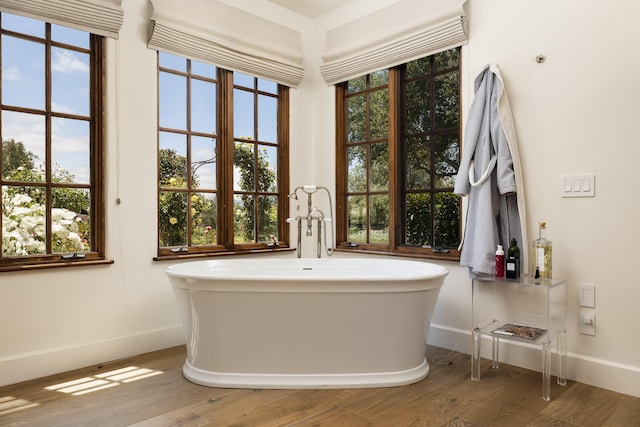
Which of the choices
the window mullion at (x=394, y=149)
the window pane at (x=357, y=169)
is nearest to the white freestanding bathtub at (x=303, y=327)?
the window mullion at (x=394, y=149)

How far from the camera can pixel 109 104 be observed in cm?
295

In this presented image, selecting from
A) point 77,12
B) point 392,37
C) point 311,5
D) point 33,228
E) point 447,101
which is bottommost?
point 33,228

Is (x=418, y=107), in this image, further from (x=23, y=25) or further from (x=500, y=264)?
(x=23, y=25)

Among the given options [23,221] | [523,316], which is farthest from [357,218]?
[23,221]

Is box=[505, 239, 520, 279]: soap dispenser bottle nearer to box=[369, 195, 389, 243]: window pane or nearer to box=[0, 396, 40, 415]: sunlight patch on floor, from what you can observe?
box=[369, 195, 389, 243]: window pane

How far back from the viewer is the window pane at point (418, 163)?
339 centimetres

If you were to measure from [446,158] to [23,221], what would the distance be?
2.71 m

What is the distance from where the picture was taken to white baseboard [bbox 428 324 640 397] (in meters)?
2.41

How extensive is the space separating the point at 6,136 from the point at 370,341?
235cm

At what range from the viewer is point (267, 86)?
3953 mm

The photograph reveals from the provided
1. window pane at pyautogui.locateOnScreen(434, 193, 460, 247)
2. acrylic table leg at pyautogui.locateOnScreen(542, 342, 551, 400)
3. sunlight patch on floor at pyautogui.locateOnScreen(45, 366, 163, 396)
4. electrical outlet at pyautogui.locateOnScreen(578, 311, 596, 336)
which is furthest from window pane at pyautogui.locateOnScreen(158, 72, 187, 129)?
electrical outlet at pyautogui.locateOnScreen(578, 311, 596, 336)

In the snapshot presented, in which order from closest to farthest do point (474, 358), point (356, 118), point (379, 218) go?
point (474, 358) → point (379, 218) → point (356, 118)

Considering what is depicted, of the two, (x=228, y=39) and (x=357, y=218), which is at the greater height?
(x=228, y=39)

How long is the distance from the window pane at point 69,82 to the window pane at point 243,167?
3.79 ft
